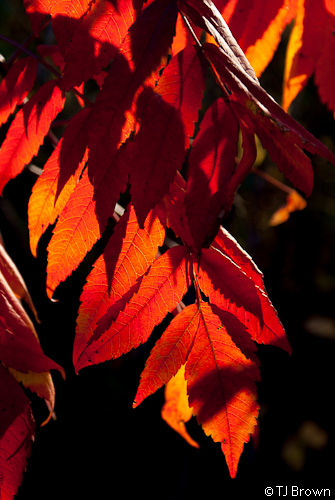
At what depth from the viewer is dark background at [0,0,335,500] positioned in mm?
2037

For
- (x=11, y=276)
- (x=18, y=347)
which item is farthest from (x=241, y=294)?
(x=11, y=276)

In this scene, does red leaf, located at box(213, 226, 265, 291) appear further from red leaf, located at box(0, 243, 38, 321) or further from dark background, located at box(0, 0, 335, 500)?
dark background, located at box(0, 0, 335, 500)

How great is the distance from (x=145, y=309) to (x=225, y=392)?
0.13 metres

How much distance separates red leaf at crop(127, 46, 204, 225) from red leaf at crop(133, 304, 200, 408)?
20 cm

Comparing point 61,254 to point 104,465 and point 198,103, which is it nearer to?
point 198,103

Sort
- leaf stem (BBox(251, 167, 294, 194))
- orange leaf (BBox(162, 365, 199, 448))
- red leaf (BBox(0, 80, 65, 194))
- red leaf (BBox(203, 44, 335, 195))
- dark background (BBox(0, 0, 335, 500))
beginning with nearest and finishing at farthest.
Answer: red leaf (BBox(203, 44, 335, 195)), red leaf (BBox(0, 80, 65, 194)), orange leaf (BBox(162, 365, 199, 448)), leaf stem (BBox(251, 167, 294, 194)), dark background (BBox(0, 0, 335, 500))

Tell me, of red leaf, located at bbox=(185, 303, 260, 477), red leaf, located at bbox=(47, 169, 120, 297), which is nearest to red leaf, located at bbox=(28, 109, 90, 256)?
red leaf, located at bbox=(47, 169, 120, 297)

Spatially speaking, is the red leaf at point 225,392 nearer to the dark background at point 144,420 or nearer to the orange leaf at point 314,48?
the orange leaf at point 314,48

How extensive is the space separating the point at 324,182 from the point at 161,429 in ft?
8.88

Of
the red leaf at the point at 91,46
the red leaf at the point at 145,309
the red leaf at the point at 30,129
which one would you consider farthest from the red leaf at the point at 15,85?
the red leaf at the point at 145,309

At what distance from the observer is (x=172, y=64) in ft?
1.38

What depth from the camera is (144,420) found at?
2271 mm

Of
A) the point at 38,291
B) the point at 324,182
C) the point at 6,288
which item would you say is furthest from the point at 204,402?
the point at 324,182

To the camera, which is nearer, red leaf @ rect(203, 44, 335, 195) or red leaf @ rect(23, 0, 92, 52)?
red leaf @ rect(203, 44, 335, 195)
